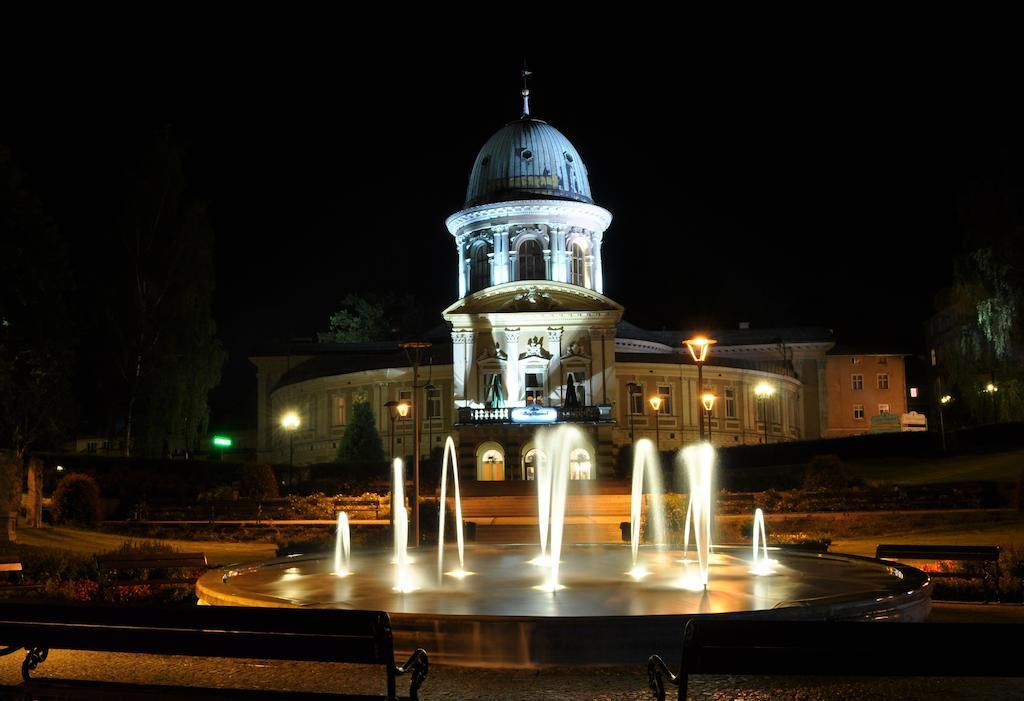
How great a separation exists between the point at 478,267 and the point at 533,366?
28.4ft

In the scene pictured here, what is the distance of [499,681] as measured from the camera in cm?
997

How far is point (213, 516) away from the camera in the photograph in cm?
3584

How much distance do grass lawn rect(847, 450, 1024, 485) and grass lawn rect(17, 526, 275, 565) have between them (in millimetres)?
26889

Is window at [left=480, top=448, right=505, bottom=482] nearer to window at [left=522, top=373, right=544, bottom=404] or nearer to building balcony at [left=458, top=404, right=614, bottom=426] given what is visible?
building balcony at [left=458, top=404, right=614, bottom=426]

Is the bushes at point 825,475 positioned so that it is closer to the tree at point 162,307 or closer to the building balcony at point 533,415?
the building balcony at point 533,415

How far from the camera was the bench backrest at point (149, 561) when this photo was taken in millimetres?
16406

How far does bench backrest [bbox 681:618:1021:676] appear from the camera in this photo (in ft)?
21.7

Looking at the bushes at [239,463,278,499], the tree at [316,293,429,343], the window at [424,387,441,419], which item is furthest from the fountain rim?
the tree at [316,293,429,343]

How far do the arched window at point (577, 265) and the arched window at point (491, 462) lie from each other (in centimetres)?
1200

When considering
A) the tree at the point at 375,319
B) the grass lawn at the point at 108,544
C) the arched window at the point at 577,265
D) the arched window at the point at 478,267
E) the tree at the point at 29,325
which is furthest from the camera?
the tree at the point at 375,319

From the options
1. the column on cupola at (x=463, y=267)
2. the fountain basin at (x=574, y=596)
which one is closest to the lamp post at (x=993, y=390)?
the fountain basin at (x=574, y=596)

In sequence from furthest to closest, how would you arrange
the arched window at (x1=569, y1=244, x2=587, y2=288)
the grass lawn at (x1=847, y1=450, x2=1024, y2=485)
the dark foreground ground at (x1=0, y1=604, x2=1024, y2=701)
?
1. the arched window at (x1=569, y1=244, x2=587, y2=288)
2. the grass lawn at (x1=847, y1=450, x2=1024, y2=485)
3. the dark foreground ground at (x1=0, y1=604, x2=1024, y2=701)

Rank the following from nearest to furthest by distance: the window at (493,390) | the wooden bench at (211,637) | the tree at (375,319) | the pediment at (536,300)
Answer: the wooden bench at (211,637) → the window at (493,390) → the pediment at (536,300) → the tree at (375,319)

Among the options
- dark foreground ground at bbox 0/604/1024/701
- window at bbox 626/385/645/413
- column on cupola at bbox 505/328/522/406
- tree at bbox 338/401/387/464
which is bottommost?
dark foreground ground at bbox 0/604/1024/701
